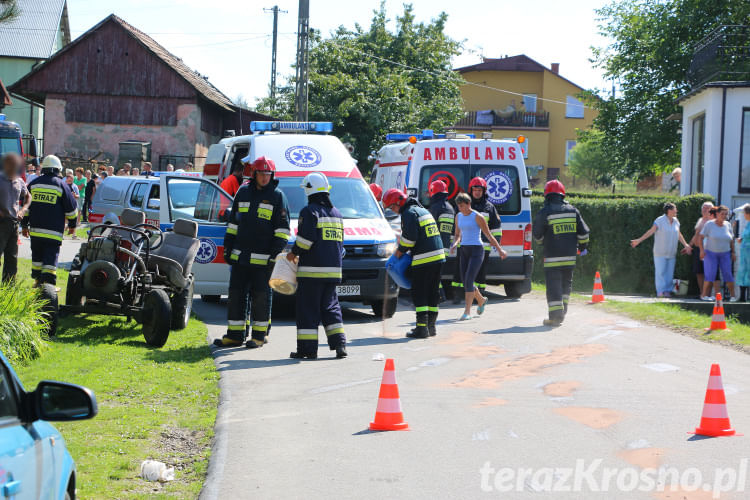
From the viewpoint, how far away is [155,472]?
5953 millimetres

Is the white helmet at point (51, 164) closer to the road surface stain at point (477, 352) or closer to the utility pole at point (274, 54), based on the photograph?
the road surface stain at point (477, 352)

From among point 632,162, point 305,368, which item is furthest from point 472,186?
point 632,162

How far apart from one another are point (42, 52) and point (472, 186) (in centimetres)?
5238

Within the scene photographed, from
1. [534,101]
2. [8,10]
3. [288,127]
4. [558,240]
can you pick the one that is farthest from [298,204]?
[534,101]

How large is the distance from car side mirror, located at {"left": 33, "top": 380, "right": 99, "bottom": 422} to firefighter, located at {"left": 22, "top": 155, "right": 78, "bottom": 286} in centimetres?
907

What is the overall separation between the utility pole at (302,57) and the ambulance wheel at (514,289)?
12238mm

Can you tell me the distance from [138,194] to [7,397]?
58.7 ft

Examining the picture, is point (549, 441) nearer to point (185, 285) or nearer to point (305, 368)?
point (305, 368)

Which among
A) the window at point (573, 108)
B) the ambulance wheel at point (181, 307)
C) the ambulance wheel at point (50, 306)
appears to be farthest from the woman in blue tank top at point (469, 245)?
the window at point (573, 108)

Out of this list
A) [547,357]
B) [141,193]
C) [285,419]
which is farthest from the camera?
[141,193]

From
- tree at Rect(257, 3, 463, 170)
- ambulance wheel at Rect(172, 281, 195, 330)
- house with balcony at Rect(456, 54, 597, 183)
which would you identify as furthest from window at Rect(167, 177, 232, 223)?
house with balcony at Rect(456, 54, 597, 183)

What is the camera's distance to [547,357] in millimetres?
10422

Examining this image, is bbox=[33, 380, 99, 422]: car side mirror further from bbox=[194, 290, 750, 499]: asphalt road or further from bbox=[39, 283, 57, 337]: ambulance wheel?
bbox=[39, 283, 57, 337]: ambulance wheel

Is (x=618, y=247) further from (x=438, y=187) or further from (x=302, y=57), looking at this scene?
(x=302, y=57)
